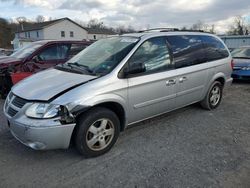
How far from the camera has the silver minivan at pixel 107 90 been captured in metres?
3.09

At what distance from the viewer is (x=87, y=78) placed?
3457 millimetres

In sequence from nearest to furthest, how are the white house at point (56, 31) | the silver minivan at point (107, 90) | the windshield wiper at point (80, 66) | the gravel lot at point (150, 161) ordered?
the gravel lot at point (150, 161), the silver minivan at point (107, 90), the windshield wiper at point (80, 66), the white house at point (56, 31)

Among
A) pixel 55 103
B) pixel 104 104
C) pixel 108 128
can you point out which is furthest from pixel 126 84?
pixel 55 103

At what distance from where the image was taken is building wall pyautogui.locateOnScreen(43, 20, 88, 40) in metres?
52.0

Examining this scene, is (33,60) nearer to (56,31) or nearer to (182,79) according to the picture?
(182,79)

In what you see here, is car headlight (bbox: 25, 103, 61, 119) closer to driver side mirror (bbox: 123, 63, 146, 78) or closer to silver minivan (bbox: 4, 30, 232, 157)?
silver minivan (bbox: 4, 30, 232, 157)

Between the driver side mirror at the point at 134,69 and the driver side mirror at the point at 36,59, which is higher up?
the driver side mirror at the point at 36,59

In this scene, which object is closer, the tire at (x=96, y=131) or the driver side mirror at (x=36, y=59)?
the tire at (x=96, y=131)

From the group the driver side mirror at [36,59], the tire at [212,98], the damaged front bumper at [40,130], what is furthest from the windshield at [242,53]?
the damaged front bumper at [40,130]

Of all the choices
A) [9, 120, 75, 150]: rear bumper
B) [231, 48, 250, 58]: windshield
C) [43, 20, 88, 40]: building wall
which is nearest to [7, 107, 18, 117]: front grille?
[9, 120, 75, 150]: rear bumper

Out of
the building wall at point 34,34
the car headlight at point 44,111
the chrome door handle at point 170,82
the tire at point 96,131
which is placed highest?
the building wall at point 34,34

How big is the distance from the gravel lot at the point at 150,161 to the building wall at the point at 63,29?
4966 cm

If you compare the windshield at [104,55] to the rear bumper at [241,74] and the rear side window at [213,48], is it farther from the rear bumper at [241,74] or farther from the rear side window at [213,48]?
the rear bumper at [241,74]

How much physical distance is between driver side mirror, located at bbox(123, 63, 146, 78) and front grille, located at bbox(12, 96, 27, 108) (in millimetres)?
1481
